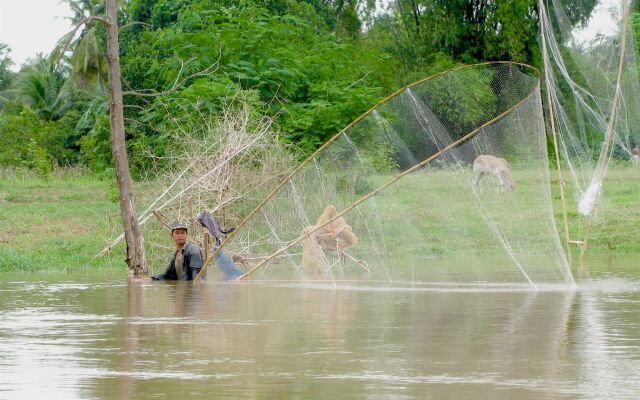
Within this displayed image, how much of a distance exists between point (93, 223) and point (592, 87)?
30.3ft

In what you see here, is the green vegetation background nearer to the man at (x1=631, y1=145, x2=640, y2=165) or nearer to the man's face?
the man at (x1=631, y1=145, x2=640, y2=165)

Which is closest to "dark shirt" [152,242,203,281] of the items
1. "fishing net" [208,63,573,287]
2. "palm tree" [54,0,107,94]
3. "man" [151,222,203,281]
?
"man" [151,222,203,281]

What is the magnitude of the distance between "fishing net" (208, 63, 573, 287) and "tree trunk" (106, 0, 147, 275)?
2045 mm

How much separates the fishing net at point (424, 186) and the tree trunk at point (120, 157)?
2045 millimetres

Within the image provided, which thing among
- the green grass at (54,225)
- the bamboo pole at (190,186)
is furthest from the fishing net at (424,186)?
the green grass at (54,225)

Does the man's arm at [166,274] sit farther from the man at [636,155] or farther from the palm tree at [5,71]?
the palm tree at [5,71]

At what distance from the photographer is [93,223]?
2109 cm

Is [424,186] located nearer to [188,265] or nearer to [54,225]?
[188,265]

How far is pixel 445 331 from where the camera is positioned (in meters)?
9.66

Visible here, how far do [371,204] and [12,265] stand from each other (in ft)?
18.6

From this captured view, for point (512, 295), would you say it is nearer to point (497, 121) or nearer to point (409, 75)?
point (497, 121)

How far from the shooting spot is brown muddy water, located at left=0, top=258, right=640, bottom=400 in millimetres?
7094

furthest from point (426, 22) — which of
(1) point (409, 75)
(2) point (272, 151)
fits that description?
(2) point (272, 151)

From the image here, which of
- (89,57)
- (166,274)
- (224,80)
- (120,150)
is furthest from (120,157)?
(89,57)
